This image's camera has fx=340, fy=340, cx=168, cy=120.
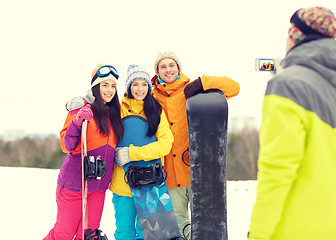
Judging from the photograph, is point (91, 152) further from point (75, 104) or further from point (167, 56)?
point (167, 56)

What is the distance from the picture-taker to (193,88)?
267 centimetres

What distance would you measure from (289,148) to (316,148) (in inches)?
4.5

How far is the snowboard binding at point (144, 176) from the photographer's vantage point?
102 inches

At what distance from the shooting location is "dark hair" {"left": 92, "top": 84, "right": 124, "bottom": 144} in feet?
8.45

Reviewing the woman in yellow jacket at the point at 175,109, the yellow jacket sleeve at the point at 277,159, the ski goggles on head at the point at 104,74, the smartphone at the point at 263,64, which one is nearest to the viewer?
the yellow jacket sleeve at the point at 277,159

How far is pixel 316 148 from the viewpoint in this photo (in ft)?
3.92

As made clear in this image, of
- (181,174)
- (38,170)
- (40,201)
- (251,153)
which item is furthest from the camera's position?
(251,153)

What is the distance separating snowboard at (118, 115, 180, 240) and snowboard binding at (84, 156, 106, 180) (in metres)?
0.27

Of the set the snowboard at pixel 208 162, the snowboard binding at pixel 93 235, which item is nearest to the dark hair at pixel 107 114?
the snowboard at pixel 208 162

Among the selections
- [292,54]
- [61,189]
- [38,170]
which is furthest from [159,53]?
Result: [38,170]

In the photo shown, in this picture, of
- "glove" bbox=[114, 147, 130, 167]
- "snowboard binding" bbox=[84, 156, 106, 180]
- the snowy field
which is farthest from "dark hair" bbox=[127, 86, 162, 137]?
the snowy field

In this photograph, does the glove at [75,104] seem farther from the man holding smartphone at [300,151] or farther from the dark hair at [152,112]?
the man holding smartphone at [300,151]

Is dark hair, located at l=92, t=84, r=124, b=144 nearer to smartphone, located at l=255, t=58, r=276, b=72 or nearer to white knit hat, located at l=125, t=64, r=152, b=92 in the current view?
white knit hat, located at l=125, t=64, r=152, b=92

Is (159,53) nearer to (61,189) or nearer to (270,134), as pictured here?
(61,189)
